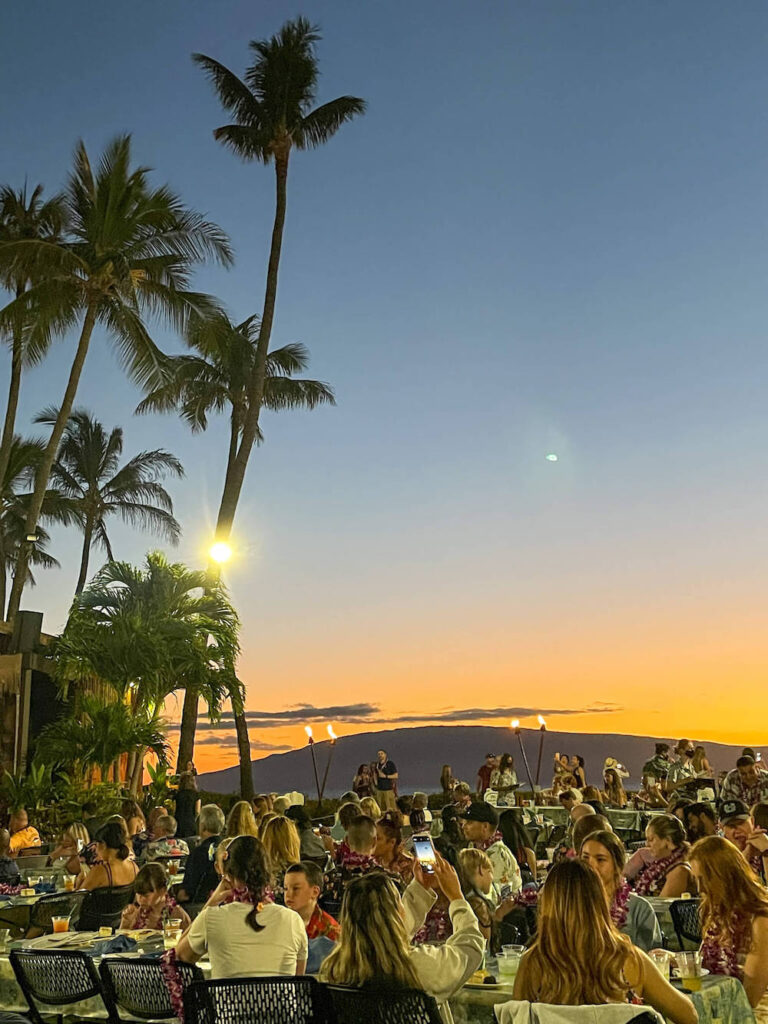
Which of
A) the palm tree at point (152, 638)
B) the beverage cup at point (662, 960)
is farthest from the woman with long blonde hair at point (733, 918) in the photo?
the palm tree at point (152, 638)

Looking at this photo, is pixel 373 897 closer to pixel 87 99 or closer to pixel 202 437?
pixel 87 99

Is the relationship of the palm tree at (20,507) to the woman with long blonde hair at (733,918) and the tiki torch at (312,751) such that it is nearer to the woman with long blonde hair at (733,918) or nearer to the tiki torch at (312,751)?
the tiki torch at (312,751)

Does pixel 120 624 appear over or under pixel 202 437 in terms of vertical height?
under

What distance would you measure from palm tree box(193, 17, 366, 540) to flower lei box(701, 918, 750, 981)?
20.1 metres

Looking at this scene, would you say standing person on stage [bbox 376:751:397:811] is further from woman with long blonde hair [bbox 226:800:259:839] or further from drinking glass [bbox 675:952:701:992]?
drinking glass [bbox 675:952:701:992]

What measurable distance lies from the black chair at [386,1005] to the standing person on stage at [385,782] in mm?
15334

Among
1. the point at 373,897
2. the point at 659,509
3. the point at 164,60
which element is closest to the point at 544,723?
the point at 659,509

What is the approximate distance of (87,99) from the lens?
19797 millimetres

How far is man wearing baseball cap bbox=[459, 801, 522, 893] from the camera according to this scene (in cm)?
757

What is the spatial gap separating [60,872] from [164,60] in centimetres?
1321

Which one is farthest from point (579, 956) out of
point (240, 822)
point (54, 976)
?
point (240, 822)

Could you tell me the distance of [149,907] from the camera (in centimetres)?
698

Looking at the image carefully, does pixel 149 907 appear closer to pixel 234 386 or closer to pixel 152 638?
pixel 152 638

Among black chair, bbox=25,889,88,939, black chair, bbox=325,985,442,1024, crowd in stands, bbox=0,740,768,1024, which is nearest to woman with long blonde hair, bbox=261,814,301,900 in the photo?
crowd in stands, bbox=0,740,768,1024
